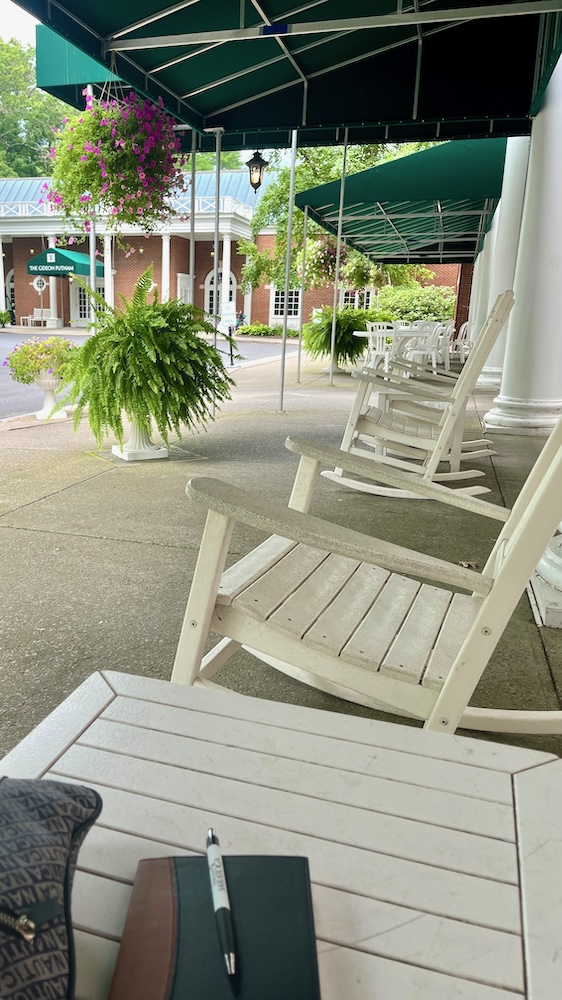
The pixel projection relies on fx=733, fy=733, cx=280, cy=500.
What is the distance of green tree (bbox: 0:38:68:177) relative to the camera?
4581cm

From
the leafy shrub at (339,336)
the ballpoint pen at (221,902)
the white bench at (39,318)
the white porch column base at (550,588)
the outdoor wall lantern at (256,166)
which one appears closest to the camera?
the ballpoint pen at (221,902)

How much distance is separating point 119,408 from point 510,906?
402 centimetres

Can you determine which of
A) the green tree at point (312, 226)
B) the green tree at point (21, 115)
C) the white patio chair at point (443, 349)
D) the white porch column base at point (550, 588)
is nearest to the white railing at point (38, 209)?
the green tree at point (312, 226)

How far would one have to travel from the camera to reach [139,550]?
311cm

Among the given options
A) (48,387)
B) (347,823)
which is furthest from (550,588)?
(48,387)

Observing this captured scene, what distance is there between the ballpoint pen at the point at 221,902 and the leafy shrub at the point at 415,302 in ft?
81.0

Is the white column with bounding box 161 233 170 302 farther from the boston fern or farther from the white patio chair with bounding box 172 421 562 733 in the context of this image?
the white patio chair with bounding box 172 421 562 733

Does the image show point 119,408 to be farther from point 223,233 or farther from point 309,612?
point 223,233

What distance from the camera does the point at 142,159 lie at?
5461mm

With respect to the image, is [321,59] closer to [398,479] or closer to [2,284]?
[398,479]

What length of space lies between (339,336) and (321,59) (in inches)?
286

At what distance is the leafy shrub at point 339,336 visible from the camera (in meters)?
13.0

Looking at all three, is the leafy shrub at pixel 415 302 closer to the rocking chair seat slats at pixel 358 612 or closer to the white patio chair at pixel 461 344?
the white patio chair at pixel 461 344

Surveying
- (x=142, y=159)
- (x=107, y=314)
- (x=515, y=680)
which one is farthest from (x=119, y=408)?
(x=515, y=680)
